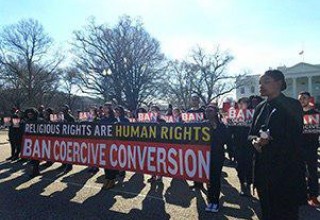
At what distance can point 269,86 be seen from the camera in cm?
339

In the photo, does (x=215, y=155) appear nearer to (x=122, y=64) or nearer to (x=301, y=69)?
(x=122, y=64)

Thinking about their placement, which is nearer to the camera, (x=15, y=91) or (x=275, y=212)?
(x=275, y=212)

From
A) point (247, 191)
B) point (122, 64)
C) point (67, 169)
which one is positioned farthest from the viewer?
point (122, 64)

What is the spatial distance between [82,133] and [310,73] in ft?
278

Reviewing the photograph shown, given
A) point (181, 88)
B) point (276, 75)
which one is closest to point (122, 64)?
point (181, 88)

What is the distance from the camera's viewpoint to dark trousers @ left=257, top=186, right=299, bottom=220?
3.20m

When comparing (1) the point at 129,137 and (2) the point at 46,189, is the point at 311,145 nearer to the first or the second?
(1) the point at 129,137

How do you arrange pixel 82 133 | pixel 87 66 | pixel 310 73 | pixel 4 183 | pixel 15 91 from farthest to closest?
pixel 310 73 < pixel 15 91 < pixel 87 66 < pixel 4 183 < pixel 82 133

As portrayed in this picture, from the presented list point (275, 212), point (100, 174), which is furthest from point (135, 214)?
point (100, 174)

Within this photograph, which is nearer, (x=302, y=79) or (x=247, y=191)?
(x=247, y=191)

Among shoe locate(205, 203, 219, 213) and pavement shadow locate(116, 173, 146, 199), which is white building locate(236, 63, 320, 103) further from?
shoe locate(205, 203, 219, 213)

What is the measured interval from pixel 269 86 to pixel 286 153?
2.12 feet

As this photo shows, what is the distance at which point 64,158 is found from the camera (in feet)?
26.6

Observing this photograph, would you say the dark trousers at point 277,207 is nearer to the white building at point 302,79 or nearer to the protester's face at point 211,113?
the protester's face at point 211,113
